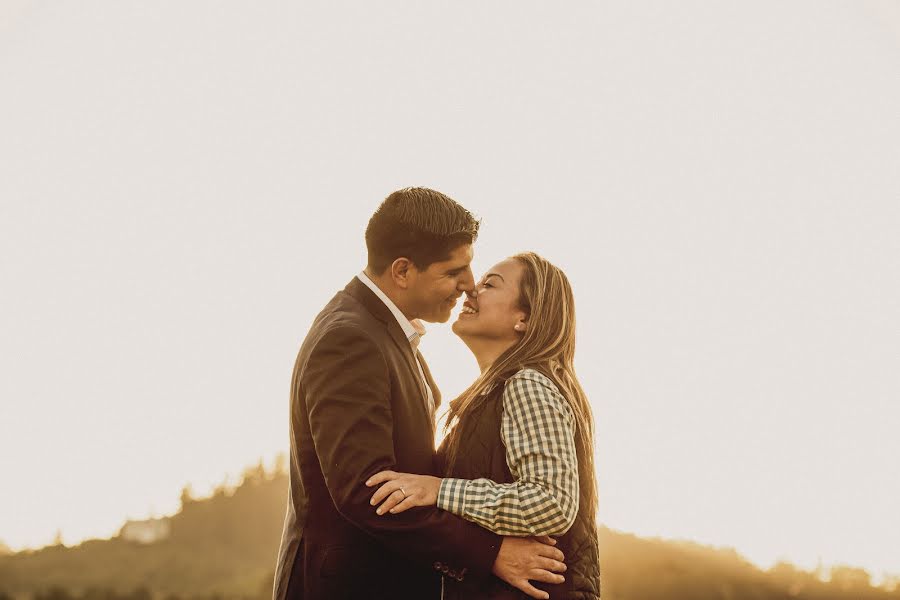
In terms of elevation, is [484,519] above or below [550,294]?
below

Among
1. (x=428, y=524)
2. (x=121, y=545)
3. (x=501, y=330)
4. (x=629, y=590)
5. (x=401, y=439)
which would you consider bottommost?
(x=121, y=545)

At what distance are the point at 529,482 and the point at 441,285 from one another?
1.07m

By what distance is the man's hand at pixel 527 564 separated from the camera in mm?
3422

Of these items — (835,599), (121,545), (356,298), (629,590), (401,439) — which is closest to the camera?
(401,439)

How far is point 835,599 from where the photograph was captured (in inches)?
529

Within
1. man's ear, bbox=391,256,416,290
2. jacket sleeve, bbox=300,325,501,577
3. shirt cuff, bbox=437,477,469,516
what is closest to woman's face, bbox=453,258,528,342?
man's ear, bbox=391,256,416,290

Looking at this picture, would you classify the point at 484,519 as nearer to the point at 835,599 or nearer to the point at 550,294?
the point at 550,294

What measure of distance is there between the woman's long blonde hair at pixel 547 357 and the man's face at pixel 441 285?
256 millimetres

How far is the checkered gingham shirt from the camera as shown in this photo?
11.0 ft

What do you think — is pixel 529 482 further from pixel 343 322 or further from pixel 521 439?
pixel 343 322

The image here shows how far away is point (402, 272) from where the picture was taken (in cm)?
392

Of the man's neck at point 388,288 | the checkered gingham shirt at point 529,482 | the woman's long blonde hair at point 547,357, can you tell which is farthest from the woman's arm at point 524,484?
the man's neck at point 388,288

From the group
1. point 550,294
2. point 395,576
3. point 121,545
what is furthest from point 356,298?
point 121,545

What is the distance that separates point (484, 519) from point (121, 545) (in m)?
27.2
